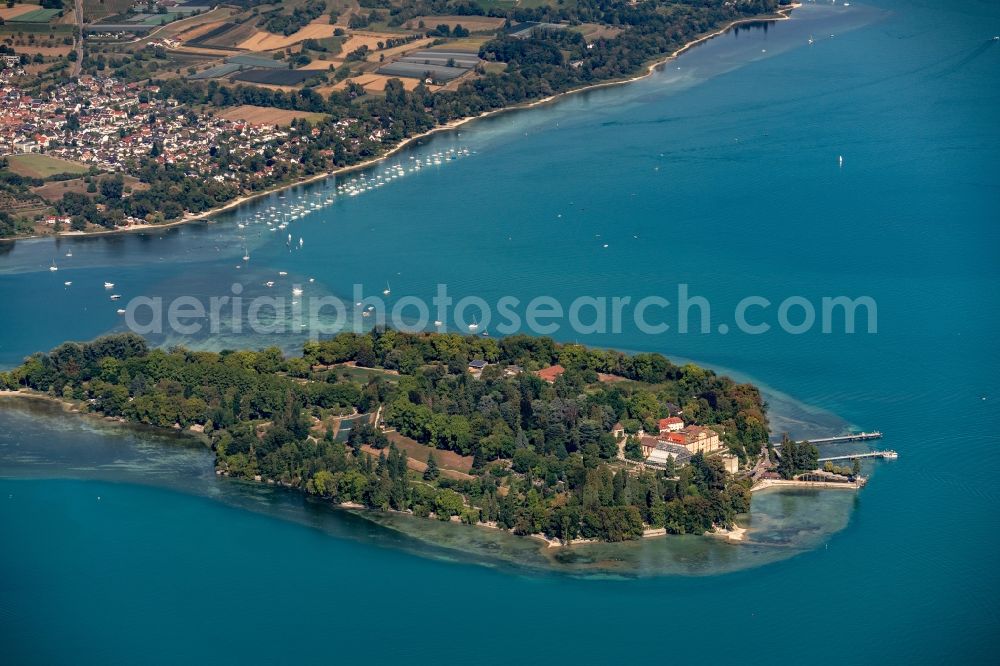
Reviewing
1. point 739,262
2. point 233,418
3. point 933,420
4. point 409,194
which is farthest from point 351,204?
point 933,420

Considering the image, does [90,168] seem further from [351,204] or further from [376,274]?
[376,274]

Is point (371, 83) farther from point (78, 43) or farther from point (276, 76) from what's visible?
point (78, 43)

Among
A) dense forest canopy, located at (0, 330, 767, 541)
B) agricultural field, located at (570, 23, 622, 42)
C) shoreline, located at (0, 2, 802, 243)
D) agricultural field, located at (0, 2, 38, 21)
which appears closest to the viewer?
dense forest canopy, located at (0, 330, 767, 541)

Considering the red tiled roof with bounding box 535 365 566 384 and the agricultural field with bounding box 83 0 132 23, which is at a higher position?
the agricultural field with bounding box 83 0 132 23

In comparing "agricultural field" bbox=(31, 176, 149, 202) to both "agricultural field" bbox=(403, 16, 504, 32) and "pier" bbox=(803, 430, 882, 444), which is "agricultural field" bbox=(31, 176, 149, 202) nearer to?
"agricultural field" bbox=(403, 16, 504, 32)

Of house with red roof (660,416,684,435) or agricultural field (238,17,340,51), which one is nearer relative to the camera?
house with red roof (660,416,684,435)

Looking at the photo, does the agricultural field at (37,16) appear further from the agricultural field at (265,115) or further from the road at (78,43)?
the agricultural field at (265,115)

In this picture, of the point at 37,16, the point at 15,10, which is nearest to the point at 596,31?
the point at 37,16

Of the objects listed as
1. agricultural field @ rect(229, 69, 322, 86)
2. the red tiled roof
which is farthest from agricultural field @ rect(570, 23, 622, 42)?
the red tiled roof
